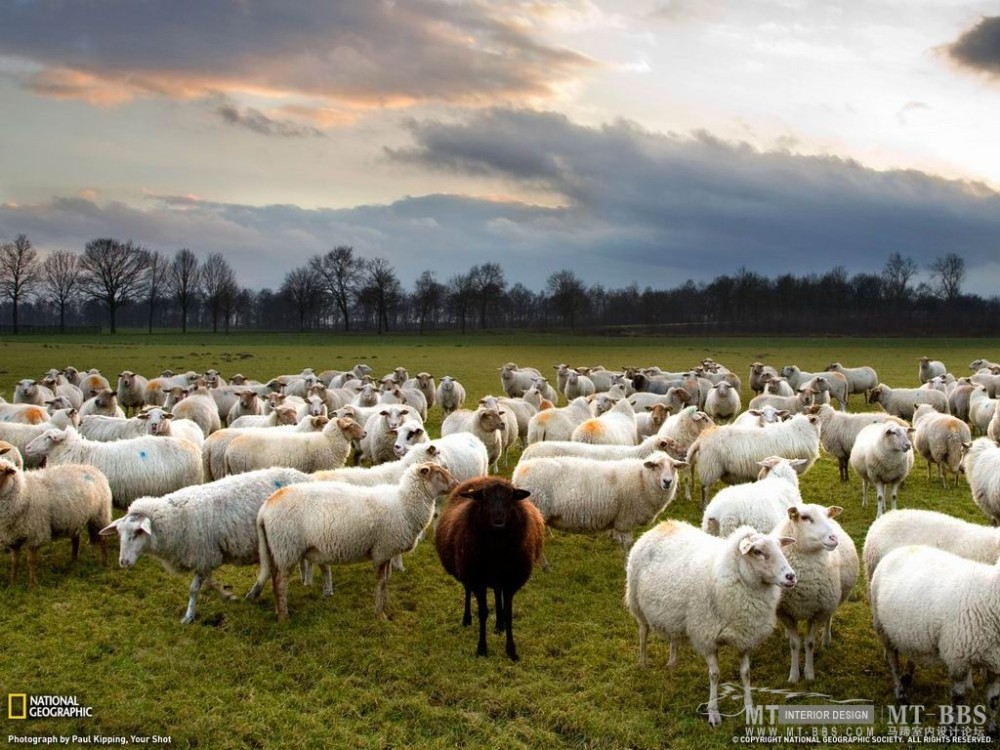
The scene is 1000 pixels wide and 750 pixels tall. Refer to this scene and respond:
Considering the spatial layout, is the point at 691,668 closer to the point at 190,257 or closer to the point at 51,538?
the point at 51,538

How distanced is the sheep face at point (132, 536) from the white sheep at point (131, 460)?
9.67 ft

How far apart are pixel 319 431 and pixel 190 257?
361 ft

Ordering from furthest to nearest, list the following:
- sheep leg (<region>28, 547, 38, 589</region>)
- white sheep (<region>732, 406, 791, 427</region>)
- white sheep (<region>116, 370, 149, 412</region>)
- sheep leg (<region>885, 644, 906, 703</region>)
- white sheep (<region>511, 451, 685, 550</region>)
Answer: white sheep (<region>116, 370, 149, 412</region>)
white sheep (<region>732, 406, 791, 427</region>)
white sheep (<region>511, 451, 685, 550</region>)
sheep leg (<region>28, 547, 38, 589</region>)
sheep leg (<region>885, 644, 906, 703</region>)

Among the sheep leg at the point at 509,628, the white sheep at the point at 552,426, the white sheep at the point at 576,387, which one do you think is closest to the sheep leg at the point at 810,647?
the sheep leg at the point at 509,628

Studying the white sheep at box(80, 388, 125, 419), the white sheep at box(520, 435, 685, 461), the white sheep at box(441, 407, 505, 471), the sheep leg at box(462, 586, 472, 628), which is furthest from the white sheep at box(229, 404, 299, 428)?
the sheep leg at box(462, 586, 472, 628)

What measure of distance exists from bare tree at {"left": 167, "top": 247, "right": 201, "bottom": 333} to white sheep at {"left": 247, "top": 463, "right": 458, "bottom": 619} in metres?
103

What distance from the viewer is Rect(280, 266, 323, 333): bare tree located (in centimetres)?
10580

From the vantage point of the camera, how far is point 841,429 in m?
14.5

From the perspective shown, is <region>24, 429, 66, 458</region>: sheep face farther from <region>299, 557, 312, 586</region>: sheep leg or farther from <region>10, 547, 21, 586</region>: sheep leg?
<region>299, 557, 312, 586</region>: sheep leg

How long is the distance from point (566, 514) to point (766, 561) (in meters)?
3.96

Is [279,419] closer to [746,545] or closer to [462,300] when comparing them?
[746,545]

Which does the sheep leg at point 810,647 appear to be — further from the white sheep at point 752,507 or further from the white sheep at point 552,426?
the white sheep at point 552,426

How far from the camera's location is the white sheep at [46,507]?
27.0ft

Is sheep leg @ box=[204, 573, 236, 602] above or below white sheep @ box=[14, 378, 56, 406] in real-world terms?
below
